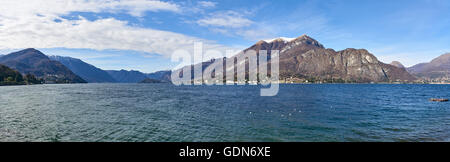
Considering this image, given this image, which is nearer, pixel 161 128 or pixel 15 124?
pixel 161 128
